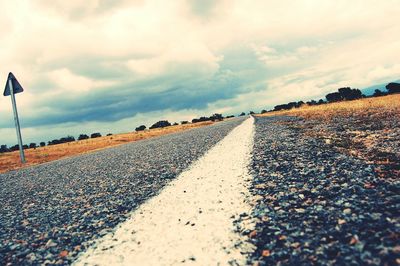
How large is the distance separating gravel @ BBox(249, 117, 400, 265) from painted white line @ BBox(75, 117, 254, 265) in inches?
15.0

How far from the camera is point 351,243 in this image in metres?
3.74

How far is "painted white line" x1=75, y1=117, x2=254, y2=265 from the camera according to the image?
423 cm

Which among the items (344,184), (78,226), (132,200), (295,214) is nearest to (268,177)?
(344,184)

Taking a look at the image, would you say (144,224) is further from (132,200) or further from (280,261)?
(280,261)

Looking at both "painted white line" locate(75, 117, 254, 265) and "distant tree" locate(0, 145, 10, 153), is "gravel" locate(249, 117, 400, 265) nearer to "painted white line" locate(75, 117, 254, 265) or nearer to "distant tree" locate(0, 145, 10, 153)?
"painted white line" locate(75, 117, 254, 265)

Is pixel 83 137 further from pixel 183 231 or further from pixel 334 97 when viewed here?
pixel 183 231

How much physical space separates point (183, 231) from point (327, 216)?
2195 millimetres

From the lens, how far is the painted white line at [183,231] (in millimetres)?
4230

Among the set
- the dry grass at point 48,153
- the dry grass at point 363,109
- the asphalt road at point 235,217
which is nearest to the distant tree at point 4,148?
the dry grass at point 48,153

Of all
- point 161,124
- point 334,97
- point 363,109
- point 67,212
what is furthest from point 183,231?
point 161,124

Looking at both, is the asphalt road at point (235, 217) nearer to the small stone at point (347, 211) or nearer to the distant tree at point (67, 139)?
the small stone at point (347, 211)

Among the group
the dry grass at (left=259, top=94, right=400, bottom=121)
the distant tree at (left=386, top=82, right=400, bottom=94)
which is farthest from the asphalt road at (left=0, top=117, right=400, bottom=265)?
the distant tree at (left=386, top=82, right=400, bottom=94)

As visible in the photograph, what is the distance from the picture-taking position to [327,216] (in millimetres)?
4633

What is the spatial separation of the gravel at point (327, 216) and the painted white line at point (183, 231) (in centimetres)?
38
